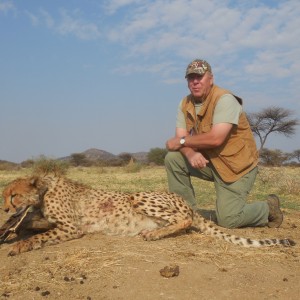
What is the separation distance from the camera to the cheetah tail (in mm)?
3820

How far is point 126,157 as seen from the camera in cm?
3170

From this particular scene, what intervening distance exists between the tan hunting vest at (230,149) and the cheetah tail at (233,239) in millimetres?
651

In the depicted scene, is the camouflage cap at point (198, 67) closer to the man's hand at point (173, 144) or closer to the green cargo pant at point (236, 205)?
the man's hand at point (173, 144)

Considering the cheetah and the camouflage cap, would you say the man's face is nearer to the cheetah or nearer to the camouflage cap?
the camouflage cap

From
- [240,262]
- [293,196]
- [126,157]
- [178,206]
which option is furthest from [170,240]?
[126,157]

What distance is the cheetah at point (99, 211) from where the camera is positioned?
3959mm

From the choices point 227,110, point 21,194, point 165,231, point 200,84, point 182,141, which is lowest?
point 165,231

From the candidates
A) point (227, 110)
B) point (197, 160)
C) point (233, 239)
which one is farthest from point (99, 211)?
point (227, 110)

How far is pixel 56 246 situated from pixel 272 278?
6.10 feet

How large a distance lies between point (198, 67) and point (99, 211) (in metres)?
1.91

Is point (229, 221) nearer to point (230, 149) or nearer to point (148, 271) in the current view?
point (230, 149)

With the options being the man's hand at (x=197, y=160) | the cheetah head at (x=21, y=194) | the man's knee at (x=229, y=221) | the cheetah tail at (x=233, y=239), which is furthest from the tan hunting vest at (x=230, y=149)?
the cheetah head at (x=21, y=194)

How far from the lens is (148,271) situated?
3072 mm

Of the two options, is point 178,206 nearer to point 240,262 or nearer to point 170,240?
point 170,240
